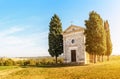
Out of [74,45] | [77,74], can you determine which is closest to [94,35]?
[74,45]

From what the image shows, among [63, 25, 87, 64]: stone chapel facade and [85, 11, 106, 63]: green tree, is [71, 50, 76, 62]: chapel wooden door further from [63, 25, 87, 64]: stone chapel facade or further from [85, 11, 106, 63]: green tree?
[85, 11, 106, 63]: green tree

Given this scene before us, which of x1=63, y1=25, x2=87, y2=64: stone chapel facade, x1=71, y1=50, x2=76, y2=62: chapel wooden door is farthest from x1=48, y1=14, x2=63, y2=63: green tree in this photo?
x1=71, y1=50, x2=76, y2=62: chapel wooden door

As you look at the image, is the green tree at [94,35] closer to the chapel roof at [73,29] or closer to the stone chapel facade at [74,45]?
the stone chapel facade at [74,45]

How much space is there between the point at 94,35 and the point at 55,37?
385 inches

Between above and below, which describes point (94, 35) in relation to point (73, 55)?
above

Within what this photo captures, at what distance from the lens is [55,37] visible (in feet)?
127

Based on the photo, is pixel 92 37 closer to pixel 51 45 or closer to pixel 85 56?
pixel 85 56

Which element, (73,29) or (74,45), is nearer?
(74,45)

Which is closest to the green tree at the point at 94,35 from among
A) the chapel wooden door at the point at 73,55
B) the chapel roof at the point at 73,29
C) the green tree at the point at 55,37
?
the chapel roof at the point at 73,29

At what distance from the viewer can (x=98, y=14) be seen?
107ft

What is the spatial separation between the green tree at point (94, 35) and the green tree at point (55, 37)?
25.0 ft

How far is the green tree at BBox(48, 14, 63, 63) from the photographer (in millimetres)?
38125

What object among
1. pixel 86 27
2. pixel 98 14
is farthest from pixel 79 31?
pixel 98 14

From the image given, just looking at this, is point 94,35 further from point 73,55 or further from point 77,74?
point 77,74
